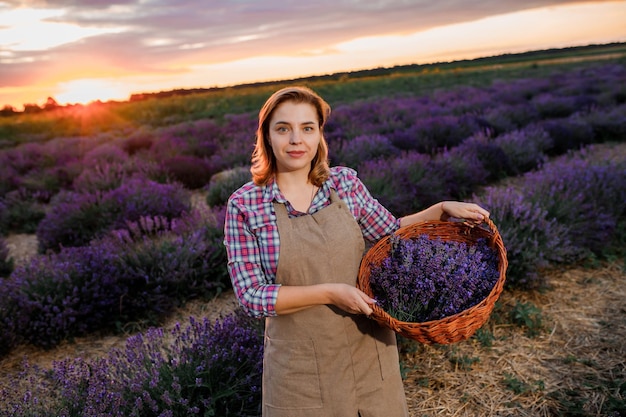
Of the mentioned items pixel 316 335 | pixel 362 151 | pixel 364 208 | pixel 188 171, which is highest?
pixel 364 208

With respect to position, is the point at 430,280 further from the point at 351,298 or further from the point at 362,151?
the point at 362,151

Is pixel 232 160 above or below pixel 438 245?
below

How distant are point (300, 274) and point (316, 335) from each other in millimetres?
248

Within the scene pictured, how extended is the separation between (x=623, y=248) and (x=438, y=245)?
3319mm

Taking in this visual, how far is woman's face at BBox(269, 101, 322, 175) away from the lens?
1727mm

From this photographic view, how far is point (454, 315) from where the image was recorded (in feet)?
4.97

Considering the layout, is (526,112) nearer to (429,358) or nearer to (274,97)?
(429,358)

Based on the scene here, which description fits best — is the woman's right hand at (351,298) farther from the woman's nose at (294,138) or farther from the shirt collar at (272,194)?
the woman's nose at (294,138)

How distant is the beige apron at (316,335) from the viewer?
5.55 feet

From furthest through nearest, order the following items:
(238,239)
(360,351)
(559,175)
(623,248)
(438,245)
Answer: (559,175) → (623,248) → (438,245) → (360,351) → (238,239)

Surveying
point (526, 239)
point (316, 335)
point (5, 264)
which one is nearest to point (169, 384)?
point (316, 335)

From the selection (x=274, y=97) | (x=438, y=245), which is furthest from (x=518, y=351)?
(x=274, y=97)

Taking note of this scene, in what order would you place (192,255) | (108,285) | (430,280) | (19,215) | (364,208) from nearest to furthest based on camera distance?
1. (430,280)
2. (364,208)
3. (108,285)
4. (192,255)
5. (19,215)

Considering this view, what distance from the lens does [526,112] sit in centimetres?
1114
